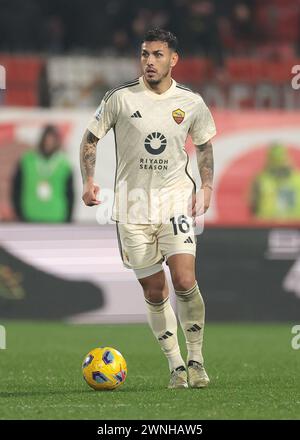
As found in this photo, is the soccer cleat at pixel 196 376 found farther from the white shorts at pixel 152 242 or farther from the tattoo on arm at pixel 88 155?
the tattoo on arm at pixel 88 155

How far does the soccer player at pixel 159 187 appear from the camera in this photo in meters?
8.41

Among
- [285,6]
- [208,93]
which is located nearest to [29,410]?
[208,93]

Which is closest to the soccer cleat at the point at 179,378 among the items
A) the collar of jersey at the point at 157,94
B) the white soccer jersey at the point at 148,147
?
the white soccer jersey at the point at 148,147

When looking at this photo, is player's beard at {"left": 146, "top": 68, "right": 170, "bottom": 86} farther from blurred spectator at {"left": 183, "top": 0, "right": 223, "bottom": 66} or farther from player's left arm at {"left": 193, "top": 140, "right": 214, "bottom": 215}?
blurred spectator at {"left": 183, "top": 0, "right": 223, "bottom": 66}

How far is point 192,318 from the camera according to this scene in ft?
28.0

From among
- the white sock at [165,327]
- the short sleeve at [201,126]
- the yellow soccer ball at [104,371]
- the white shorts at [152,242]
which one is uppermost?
the short sleeve at [201,126]

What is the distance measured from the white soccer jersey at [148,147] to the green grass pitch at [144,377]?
135 cm

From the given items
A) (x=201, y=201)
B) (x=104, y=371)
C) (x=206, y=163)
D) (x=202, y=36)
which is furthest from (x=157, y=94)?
(x=202, y=36)

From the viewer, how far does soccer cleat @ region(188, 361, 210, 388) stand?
331 inches

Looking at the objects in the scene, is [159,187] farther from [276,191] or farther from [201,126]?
[276,191]

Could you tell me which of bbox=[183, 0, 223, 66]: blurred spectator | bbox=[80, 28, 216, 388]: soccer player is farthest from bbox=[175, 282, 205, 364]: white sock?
bbox=[183, 0, 223, 66]: blurred spectator

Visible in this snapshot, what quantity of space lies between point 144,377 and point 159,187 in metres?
1.82

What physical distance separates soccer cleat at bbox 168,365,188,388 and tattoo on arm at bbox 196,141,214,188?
1397 mm

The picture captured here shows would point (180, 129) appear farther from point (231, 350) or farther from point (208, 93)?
point (208, 93)
